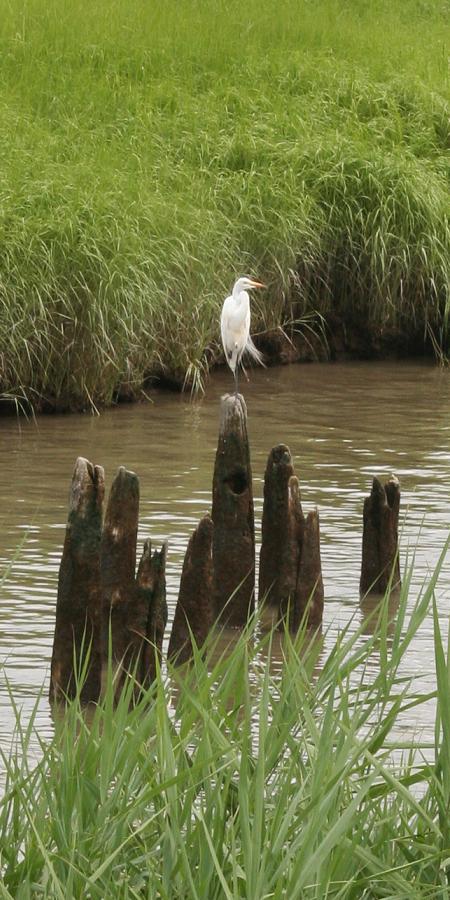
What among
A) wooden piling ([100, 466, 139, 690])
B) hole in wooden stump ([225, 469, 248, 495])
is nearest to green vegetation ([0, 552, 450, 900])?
wooden piling ([100, 466, 139, 690])

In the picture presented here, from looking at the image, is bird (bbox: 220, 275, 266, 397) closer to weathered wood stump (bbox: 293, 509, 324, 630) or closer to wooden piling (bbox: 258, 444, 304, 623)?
wooden piling (bbox: 258, 444, 304, 623)

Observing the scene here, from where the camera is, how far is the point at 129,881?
12.9ft

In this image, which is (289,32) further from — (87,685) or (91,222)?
(87,685)

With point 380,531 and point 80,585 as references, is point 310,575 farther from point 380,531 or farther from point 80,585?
point 80,585

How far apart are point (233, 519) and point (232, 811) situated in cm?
363

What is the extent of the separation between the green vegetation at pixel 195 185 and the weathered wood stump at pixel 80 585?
581 cm

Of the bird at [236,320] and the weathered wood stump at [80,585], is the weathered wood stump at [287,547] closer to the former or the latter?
the weathered wood stump at [80,585]

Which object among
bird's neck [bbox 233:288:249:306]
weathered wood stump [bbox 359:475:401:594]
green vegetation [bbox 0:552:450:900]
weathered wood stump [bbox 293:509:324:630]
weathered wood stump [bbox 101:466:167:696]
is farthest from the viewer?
bird's neck [bbox 233:288:249:306]

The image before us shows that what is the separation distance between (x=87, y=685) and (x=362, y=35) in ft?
50.0

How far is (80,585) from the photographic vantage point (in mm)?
6449

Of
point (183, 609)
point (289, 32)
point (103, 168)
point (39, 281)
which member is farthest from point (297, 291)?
point (183, 609)

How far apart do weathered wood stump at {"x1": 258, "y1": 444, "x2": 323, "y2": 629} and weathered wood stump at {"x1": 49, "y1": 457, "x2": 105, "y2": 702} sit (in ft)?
4.20

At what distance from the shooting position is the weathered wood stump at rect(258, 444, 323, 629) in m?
7.59

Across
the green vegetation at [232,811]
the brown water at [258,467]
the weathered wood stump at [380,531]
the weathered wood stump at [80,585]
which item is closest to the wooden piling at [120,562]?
the weathered wood stump at [80,585]
